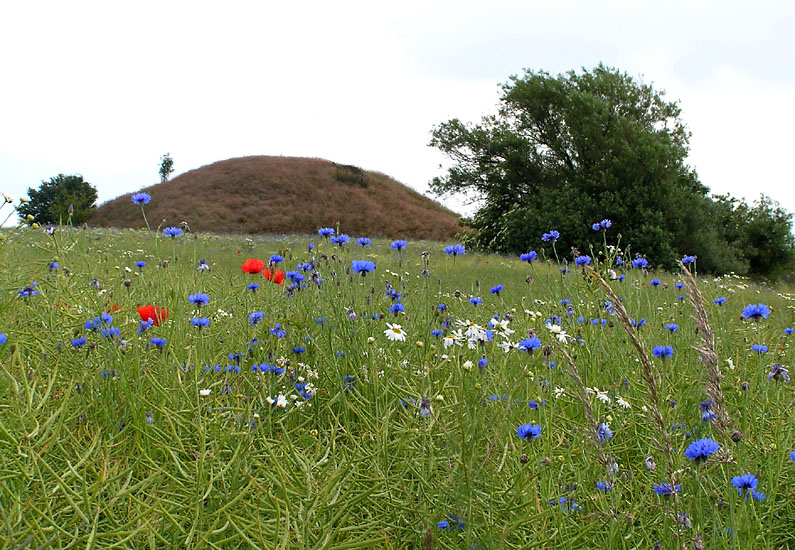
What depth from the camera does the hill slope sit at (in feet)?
98.5

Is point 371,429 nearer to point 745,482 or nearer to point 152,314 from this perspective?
point 152,314

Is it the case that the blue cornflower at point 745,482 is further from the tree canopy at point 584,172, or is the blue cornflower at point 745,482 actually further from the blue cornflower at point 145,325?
the tree canopy at point 584,172

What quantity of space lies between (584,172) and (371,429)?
15.8 meters

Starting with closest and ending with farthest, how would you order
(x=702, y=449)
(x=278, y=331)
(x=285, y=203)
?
(x=702, y=449) < (x=278, y=331) < (x=285, y=203)

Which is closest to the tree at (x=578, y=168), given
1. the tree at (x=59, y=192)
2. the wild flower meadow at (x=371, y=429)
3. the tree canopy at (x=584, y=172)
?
the tree canopy at (x=584, y=172)

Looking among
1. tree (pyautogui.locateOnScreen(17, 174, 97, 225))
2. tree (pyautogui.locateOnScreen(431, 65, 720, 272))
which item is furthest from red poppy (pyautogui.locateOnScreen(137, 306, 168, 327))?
tree (pyautogui.locateOnScreen(17, 174, 97, 225))

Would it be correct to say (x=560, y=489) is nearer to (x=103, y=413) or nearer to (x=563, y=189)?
(x=103, y=413)

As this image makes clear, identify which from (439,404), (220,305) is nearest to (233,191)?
(220,305)

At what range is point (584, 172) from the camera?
1659cm

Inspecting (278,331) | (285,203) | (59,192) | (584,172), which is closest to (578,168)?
(584,172)

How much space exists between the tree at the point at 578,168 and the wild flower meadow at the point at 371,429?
492 inches

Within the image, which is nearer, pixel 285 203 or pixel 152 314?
pixel 152 314

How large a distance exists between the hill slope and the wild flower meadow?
2478cm

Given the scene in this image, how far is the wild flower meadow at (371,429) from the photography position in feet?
4.62
